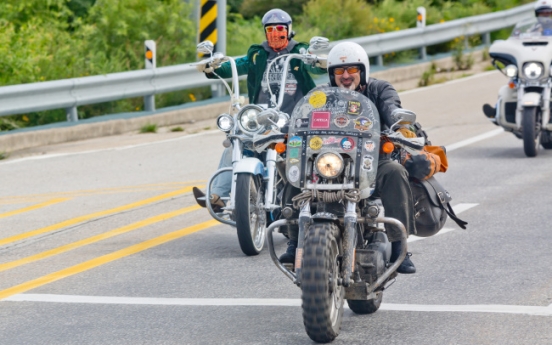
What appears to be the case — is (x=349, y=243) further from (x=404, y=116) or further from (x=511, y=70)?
(x=511, y=70)

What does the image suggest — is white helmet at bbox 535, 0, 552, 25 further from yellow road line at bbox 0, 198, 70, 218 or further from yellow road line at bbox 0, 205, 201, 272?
yellow road line at bbox 0, 198, 70, 218

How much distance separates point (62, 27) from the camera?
20938mm

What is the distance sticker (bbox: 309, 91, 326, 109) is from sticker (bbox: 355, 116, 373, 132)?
23 cm

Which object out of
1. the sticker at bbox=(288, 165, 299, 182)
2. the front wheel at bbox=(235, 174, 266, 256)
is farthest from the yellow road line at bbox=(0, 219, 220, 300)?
the sticker at bbox=(288, 165, 299, 182)

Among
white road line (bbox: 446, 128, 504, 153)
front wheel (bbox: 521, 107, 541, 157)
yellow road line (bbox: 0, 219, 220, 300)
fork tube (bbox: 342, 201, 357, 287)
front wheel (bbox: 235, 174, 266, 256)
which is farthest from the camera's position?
white road line (bbox: 446, 128, 504, 153)

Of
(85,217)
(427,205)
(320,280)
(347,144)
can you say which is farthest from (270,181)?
(320,280)

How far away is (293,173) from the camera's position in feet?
21.1

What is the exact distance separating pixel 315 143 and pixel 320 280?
31.3 inches

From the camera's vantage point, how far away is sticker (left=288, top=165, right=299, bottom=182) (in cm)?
640

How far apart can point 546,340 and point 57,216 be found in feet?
18.9

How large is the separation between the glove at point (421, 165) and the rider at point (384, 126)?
14 cm

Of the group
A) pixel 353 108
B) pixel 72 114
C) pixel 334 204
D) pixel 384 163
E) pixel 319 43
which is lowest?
pixel 72 114

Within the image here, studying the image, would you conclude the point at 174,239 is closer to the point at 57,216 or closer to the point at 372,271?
the point at 57,216

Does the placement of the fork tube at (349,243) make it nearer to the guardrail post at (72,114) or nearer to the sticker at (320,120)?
the sticker at (320,120)
